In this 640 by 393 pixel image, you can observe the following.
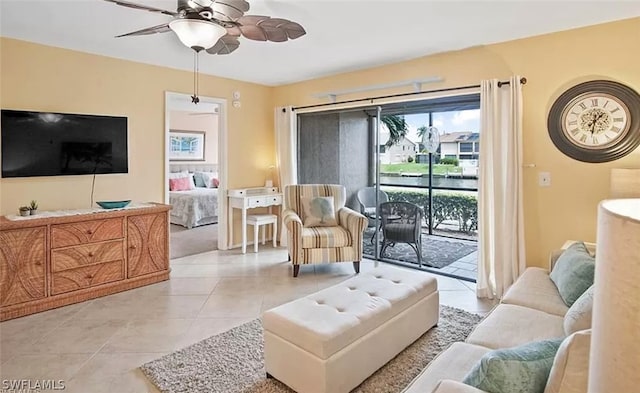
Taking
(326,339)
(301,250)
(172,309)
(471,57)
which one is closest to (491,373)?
(326,339)

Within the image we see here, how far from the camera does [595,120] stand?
3.19 m

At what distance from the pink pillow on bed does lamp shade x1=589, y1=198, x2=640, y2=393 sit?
27.8ft

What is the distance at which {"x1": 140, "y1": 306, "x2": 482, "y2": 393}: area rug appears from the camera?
2.18 meters

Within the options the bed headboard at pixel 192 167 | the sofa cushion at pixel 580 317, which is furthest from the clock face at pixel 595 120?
the bed headboard at pixel 192 167

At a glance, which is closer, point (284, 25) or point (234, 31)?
point (284, 25)

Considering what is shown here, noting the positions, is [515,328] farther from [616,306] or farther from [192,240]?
[192,240]

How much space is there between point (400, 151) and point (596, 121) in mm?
2720

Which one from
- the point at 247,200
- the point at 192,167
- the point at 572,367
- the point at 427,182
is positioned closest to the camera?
the point at 572,367

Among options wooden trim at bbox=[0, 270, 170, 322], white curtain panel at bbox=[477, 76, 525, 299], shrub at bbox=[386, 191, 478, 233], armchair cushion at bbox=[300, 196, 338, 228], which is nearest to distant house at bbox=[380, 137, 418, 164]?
shrub at bbox=[386, 191, 478, 233]

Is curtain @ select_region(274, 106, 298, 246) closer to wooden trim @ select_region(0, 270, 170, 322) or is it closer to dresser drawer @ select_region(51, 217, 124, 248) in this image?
wooden trim @ select_region(0, 270, 170, 322)

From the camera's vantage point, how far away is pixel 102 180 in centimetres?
425

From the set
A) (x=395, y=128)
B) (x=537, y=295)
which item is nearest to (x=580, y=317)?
(x=537, y=295)

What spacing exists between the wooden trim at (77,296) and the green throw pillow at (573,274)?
365cm

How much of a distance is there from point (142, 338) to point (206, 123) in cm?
773
